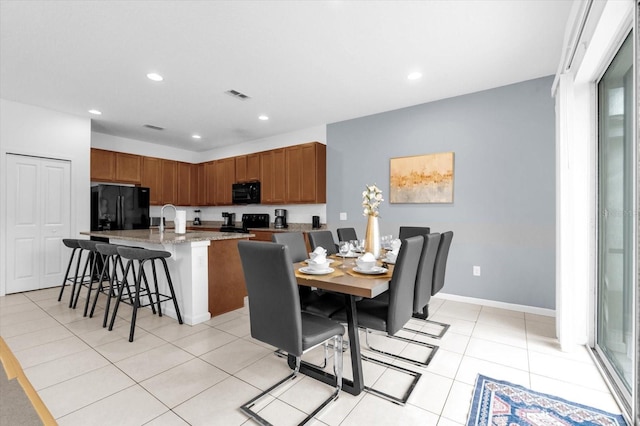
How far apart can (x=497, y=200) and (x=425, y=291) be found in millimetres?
2074

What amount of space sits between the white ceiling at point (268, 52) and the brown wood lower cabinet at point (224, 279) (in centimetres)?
192

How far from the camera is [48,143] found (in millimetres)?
4301

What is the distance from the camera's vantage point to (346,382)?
1.90 m

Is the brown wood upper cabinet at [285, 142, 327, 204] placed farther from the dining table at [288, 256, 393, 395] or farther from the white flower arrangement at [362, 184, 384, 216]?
the dining table at [288, 256, 393, 395]

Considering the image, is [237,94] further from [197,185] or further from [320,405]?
[197,185]

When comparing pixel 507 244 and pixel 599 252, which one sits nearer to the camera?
pixel 599 252

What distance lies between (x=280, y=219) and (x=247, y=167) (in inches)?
50.7

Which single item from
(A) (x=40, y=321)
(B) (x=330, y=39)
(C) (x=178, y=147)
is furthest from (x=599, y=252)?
(C) (x=178, y=147)

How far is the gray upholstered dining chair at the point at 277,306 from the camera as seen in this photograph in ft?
4.81

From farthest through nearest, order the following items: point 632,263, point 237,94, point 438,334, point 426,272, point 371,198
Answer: point 237,94 → point 438,334 → point 371,198 → point 426,272 → point 632,263

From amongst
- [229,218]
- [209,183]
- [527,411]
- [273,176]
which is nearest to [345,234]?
[527,411]

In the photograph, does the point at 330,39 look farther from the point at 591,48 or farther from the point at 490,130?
the point at 490,130

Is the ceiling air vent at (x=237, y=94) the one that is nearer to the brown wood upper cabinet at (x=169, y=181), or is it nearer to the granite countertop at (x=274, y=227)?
the granite countertop at (x=274, y=227)

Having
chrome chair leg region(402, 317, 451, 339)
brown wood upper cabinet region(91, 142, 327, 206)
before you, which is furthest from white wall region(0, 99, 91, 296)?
chrome chair leg region(402, 317, 451, 339)
